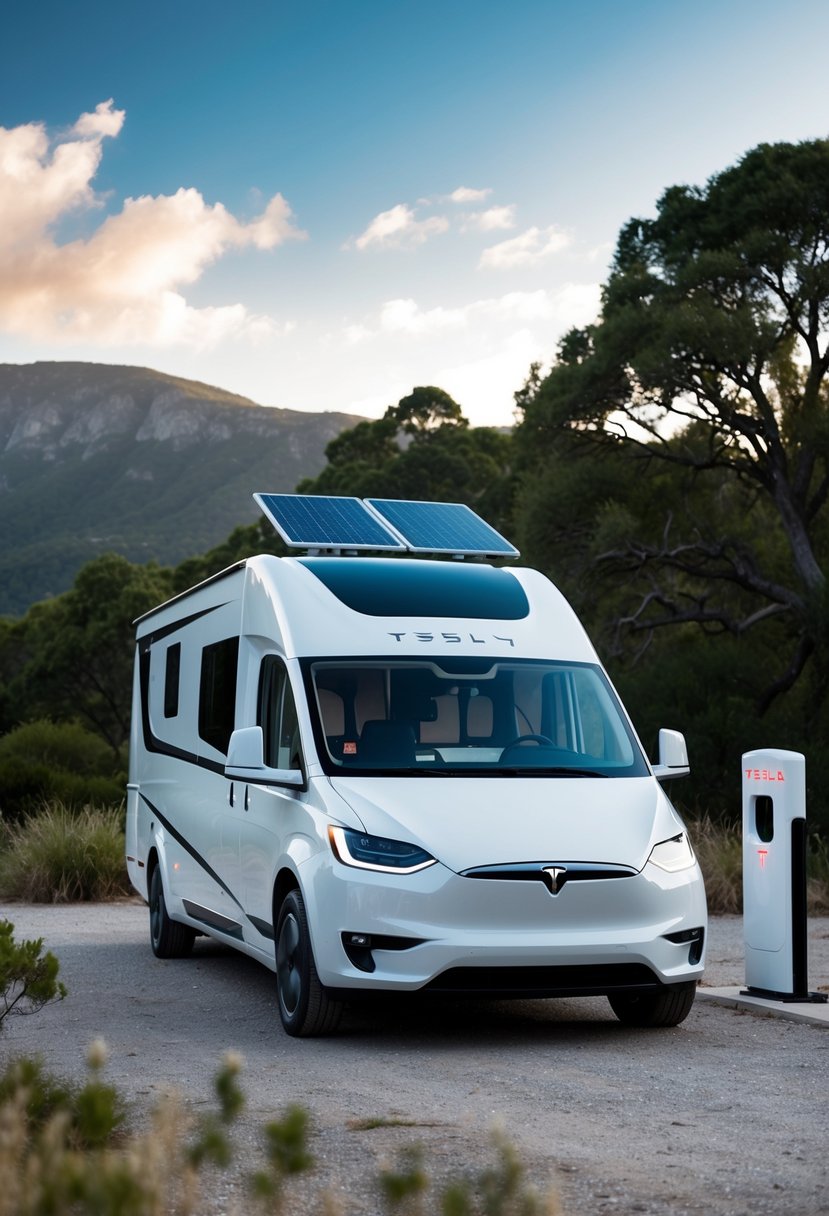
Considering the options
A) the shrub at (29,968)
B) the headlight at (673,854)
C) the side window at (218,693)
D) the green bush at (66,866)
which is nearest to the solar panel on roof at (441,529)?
the side window at (218,693)

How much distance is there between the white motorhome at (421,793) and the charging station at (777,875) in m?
0.70

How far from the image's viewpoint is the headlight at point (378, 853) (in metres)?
7.43

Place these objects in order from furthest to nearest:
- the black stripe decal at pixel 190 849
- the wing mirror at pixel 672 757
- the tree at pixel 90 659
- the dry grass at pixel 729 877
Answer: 1. the tree at pixel 90 659
2. the dry grass at pixel 729 877
3. the black stripe decal at pixel 190 849
4. the wing mirror at pixel 672 757

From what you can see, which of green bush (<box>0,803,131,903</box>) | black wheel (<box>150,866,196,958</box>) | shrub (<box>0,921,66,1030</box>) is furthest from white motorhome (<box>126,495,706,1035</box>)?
green bush (<box>0,803,131,903</box>)

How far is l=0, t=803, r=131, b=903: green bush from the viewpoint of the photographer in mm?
16016

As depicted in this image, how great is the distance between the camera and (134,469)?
153500 millimetres

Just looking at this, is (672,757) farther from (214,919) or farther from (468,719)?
(214,919)

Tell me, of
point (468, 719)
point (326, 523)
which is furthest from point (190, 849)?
point (468, 719)

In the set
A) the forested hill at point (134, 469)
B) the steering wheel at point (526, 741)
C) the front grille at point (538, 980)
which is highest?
the forested hill at point (134, 469)

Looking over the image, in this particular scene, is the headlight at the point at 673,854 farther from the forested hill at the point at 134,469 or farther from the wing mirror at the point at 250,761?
the forested hill at the point at 134,469

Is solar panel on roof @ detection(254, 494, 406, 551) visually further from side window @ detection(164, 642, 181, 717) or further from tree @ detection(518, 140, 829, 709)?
tree @ detection(518, 140, 829, 709)

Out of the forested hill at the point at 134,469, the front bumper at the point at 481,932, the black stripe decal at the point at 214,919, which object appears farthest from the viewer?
the forested hill at the point at 134,469

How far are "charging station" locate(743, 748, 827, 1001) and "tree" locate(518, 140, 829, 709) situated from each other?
1718 cm

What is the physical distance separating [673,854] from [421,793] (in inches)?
52.3
